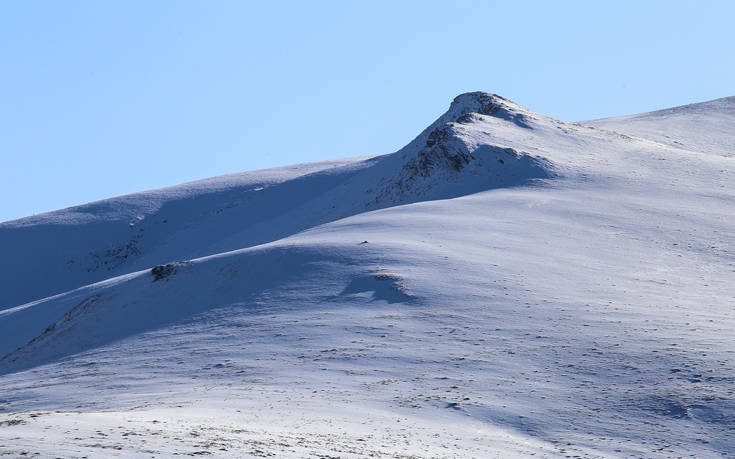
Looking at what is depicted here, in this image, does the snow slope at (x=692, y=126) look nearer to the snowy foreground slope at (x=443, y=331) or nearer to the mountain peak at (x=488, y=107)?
the mountain peak at (x=488, y=107)

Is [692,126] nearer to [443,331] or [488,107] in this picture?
[488,107]

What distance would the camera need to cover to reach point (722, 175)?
37.4m

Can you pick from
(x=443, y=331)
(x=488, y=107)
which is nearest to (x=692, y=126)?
(x=488, y=107)

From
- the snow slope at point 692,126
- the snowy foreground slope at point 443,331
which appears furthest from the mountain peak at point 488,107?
the snow slope at point 692,126

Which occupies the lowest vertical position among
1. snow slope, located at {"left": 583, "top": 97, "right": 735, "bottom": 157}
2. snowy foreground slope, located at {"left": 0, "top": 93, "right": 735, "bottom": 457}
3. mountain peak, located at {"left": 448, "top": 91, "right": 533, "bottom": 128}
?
snowy foreground slope, located at {"left": 0, "top": 93, "right": 735, "bottom": 457}

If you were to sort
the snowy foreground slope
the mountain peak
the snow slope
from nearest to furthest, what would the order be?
the snowy foreground slope < the mountain peak < the snow slope

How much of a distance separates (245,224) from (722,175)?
946 inches

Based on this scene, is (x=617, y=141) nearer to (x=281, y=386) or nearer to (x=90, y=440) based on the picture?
(x=281, y=386)

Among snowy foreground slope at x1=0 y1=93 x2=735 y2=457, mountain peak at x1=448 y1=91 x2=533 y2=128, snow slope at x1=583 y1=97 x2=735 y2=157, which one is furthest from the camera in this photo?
snow slope at x1=583 y1=97 x2=735 y2=157

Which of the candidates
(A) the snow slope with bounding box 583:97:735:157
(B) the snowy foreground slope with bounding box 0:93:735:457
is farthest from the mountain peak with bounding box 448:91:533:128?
(A) the snow slope with bounding box 583:97:735:157

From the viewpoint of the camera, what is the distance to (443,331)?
20.0m

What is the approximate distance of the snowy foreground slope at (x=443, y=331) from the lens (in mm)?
14320

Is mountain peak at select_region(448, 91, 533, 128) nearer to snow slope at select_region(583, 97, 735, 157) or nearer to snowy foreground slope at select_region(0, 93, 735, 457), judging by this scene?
snowy foreground slope at select_region(0, 93, 735, 457)

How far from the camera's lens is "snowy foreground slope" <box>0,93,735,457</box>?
14.3 metres
